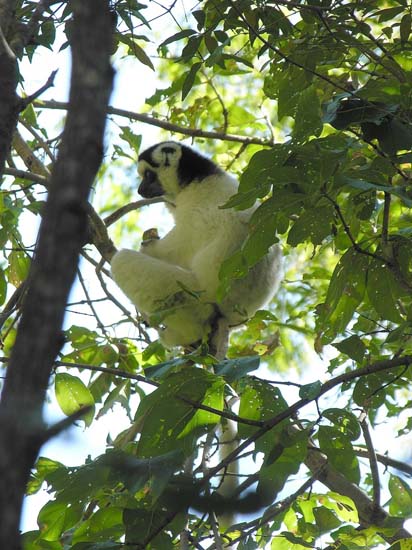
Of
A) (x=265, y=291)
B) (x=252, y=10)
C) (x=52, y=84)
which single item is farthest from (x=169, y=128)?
(x=52, y=84)


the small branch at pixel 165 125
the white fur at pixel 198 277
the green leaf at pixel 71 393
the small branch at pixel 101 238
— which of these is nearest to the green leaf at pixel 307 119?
the green leaf at pixel 71 393

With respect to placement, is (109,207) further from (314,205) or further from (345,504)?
(314,205)

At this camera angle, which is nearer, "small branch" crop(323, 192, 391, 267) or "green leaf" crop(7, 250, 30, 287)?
"small branch" crop(323, 192, 391, 267)

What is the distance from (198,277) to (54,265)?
6.02 m

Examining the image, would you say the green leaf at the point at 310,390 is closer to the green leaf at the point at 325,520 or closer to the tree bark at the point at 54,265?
the green leaf at the point at 325,520

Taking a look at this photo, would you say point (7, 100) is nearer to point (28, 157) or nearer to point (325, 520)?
point (325, 520)

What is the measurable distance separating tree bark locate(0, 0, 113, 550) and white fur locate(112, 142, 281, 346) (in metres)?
5.29

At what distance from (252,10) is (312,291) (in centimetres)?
288

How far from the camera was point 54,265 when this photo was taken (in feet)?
4.24

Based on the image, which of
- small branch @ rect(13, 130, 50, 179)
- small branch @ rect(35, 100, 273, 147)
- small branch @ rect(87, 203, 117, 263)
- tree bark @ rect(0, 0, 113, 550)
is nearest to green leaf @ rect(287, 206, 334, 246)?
tree bark @ rect(0, 0, 113, 550)

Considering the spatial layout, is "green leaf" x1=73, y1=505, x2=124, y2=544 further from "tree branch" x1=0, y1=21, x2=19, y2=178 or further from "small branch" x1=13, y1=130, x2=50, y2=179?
"small branch" x1=13, y1=130, x2=50, y2=179

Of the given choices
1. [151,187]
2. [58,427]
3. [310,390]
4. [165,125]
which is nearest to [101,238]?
[165,125]

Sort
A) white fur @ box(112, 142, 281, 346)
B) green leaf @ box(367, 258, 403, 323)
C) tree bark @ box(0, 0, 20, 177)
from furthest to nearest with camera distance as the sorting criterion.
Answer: white fur @ box(112, 142, 281, 346) → green leaf @ box(367, 258, 403, 323) → tree bark @ box(0, 0, 20, 177)

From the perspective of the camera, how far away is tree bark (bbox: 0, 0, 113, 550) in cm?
125
